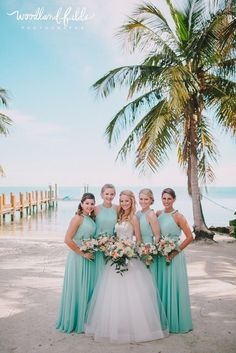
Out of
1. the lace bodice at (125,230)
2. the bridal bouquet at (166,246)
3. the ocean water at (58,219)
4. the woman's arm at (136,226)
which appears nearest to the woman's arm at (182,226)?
the bridal bouquet at (166,246)

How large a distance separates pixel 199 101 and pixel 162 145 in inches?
90.2

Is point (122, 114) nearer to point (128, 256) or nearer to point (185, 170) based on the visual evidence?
point (185, 170)

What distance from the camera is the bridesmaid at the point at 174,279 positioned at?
4754 millimetres

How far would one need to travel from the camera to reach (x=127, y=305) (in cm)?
450

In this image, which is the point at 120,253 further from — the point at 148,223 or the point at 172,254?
the point at 172,254

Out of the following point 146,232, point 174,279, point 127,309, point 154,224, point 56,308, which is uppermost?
point 154,224

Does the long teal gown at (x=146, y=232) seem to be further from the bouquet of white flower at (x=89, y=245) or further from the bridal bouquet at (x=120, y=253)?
the bouquet of white flower at (x=89, y=245)

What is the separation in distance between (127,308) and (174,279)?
736mm

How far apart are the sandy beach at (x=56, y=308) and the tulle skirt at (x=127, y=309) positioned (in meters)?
0.13

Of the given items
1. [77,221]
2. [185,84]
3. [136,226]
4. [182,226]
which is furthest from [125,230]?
[185,84]

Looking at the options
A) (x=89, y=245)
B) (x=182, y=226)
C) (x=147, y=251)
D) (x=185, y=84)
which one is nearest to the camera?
(x=147, y=251)

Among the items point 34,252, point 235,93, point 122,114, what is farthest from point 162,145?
point 34,252

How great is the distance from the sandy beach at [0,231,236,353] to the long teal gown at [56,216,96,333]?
16 centimetres

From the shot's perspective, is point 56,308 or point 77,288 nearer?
point 77,288
